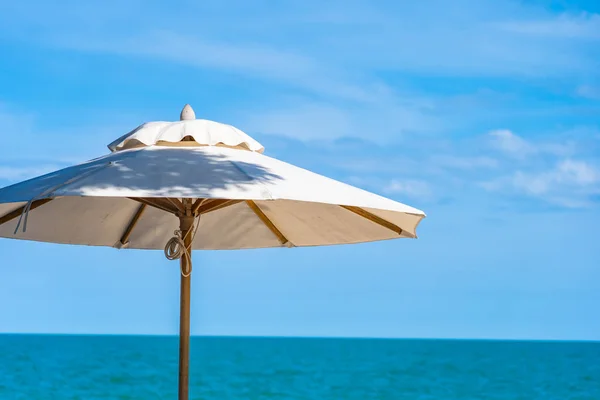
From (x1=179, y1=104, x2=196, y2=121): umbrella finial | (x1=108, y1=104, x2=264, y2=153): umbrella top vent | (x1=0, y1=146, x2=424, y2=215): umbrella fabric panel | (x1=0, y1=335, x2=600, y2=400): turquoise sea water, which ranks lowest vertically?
(x1=0, y1=335, x2=600, y2=400): turquoise sea water

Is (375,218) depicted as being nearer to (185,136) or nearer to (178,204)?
(178,204)

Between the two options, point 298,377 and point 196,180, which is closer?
point 196,180

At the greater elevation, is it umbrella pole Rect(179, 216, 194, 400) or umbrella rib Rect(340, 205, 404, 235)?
umbrella rib Rect(340, 205, 404, 235)

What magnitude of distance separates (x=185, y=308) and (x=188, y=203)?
52 centimetres

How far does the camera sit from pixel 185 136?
12.1ft

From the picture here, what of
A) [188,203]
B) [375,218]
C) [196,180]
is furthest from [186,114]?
[375,218]

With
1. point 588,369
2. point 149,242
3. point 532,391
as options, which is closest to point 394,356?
point 588,369

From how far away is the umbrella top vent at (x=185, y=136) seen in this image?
3674 mm

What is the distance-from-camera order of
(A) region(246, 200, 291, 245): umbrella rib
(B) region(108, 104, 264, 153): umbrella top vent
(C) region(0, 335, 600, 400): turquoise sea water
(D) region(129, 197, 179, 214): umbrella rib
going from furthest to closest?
(C) region(0, 335, 600, 400): turquoise sea water, (A) region(246, 200, 291, 245): umbrella rib, (D) region(129, 197, 179, 214): umbrella rib, (B) region(108, 104, 264, 153): umbrella top vent

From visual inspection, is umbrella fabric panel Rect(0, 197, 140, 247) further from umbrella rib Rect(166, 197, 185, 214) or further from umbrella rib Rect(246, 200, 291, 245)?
umbrella rib Rect(166, 197, 185, 214)

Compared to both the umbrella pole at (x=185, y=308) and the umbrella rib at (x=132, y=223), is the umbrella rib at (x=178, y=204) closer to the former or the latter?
the umbrella pole at (x=185, y=308)

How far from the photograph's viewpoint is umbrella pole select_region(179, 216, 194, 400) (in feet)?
13.1

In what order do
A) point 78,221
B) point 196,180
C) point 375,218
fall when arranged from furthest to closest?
point 78,221 → point 375,218 → point 196,180

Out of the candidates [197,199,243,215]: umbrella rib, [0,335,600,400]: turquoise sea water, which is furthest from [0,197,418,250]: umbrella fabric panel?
[0,335,600,400]: turquoise sea water
